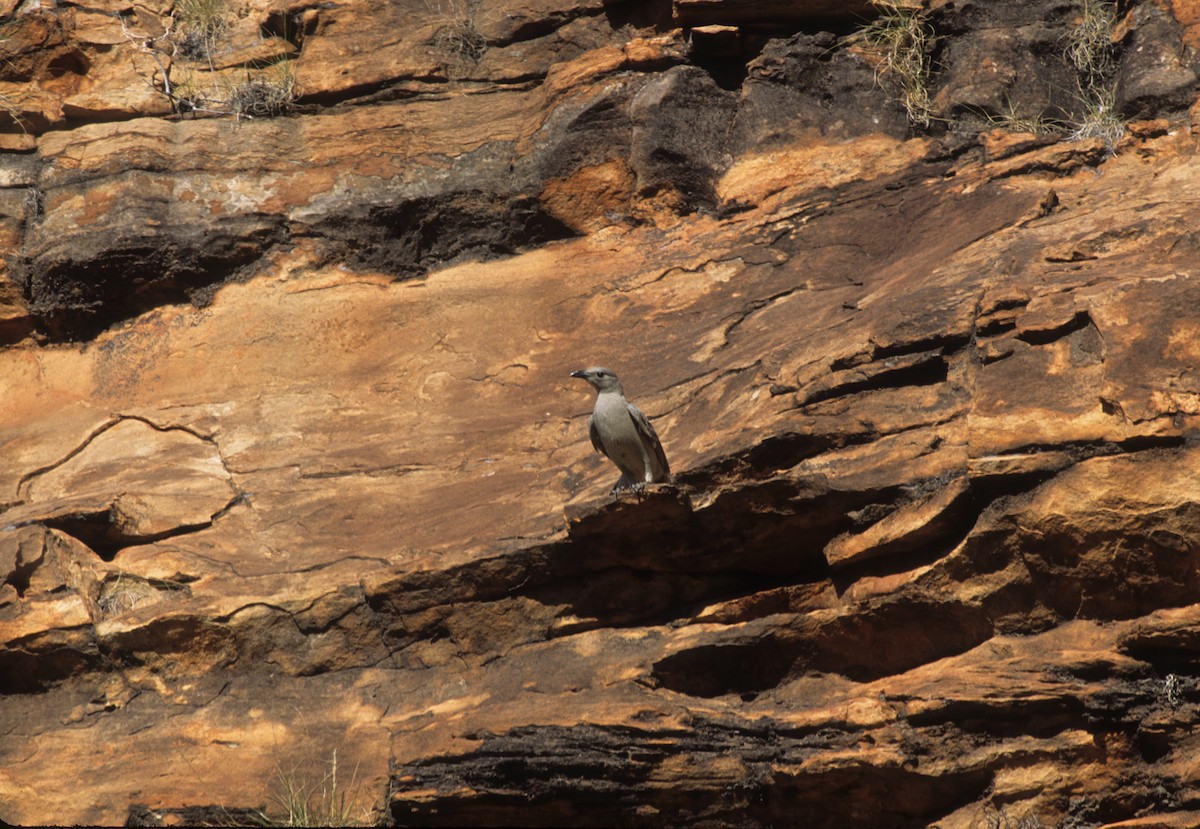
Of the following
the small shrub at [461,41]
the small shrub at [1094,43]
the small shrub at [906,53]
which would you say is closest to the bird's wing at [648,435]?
the small shrub at [906,53]

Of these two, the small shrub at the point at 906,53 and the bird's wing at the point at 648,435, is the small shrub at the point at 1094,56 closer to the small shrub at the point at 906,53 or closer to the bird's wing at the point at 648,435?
the small shrub at the point at 906,53

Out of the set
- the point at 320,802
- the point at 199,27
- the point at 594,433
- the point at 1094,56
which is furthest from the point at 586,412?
the point at 199,27

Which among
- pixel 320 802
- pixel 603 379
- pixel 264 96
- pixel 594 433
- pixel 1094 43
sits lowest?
pixel 320 802

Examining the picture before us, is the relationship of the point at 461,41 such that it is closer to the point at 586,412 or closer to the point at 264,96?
the point at 264,96

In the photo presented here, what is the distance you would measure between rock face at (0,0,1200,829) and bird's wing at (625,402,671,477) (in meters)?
0.37

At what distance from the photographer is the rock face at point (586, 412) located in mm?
5609

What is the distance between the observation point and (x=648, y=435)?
22.0ft

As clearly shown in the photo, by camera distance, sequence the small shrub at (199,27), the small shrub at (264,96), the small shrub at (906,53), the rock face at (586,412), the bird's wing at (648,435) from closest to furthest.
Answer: the rock face at (586,412), the bird's wing at (648,435), the small shrub at (906,53), the small shrub at (264,96), the small shrub at (199,27)

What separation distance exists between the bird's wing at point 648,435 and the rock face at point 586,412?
1.22 feet

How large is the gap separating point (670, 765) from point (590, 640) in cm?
100

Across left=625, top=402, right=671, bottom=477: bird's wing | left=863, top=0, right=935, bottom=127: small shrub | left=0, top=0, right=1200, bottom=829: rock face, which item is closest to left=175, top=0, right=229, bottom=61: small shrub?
A: left=0, top=0, right=1200, bottom=829: rock face

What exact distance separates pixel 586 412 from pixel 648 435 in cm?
141

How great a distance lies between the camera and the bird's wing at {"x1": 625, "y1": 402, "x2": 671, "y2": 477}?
22.0ft

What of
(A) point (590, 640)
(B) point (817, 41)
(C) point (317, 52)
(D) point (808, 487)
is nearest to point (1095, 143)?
(B) point (817, 41)
